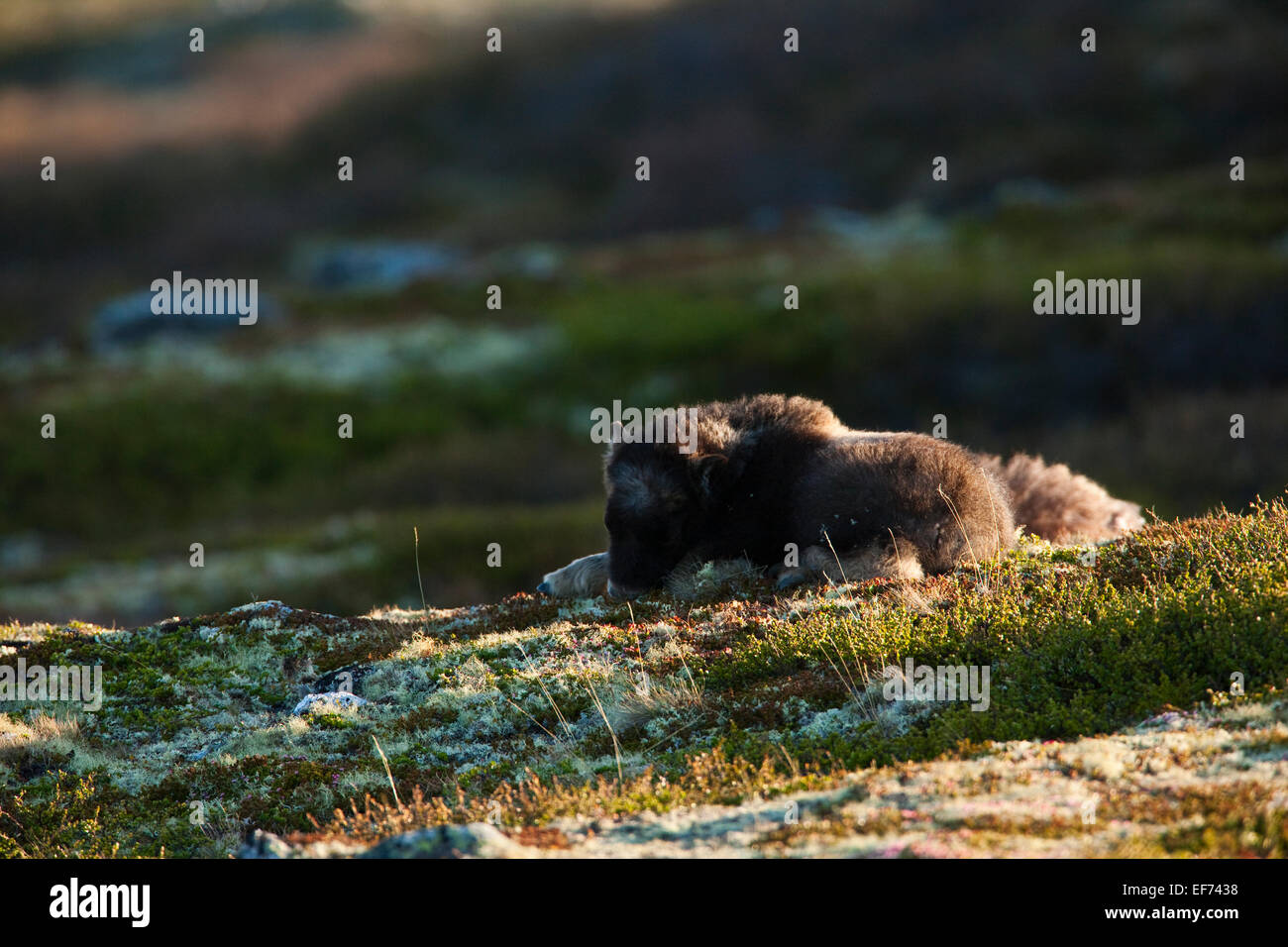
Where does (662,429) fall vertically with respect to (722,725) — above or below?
above

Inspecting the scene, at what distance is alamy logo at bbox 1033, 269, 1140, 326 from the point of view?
44.8 m

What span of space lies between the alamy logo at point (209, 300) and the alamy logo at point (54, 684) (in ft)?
169

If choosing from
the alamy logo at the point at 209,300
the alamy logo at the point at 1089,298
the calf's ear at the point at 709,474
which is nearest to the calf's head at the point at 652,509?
the calf's ear at the point at 709,474

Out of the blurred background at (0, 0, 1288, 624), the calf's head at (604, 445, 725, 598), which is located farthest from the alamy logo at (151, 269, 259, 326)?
the calf's head at (604, 445, 725, 598)

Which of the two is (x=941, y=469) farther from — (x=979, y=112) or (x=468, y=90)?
(x=468, y=90)

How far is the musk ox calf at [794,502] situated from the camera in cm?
988

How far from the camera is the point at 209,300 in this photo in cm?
7075

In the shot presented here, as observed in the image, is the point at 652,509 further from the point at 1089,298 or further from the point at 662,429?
the point at 1089,298

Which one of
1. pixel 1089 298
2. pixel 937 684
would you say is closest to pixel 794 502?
pixel 937 684

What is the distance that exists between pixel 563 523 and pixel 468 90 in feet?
322

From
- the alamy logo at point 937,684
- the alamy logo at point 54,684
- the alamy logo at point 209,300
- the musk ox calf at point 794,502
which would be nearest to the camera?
the alamy logo at point 937,684

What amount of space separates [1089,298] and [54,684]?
44897 mm
